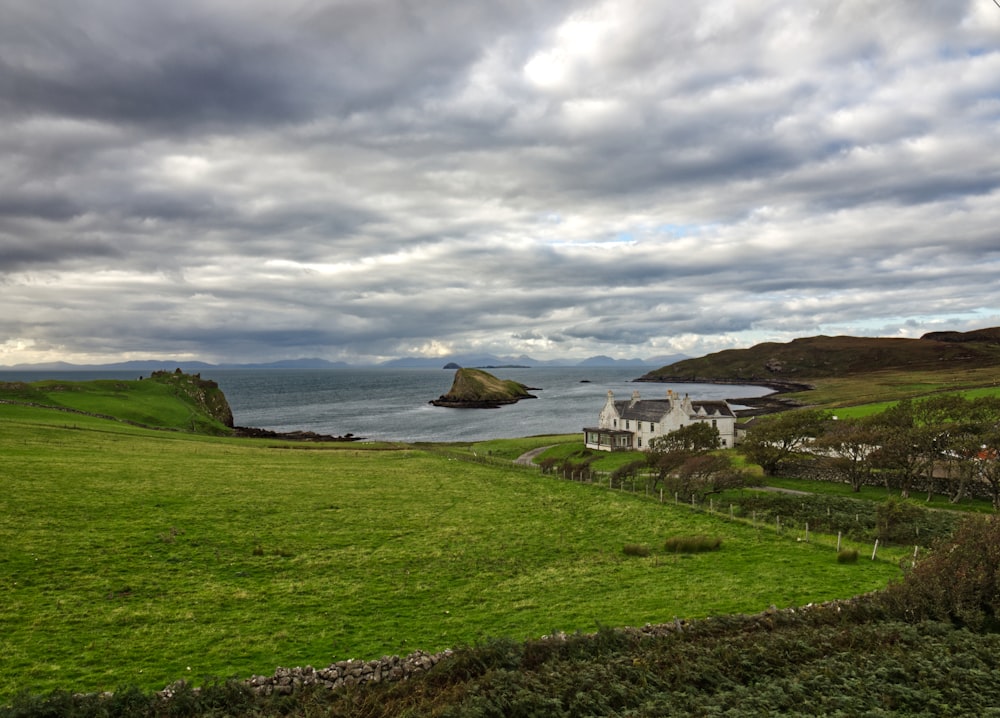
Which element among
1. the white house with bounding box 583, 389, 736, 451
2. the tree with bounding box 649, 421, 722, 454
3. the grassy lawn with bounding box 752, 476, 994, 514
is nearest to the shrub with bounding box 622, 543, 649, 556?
the grassy lawn with bounding box 752, 476, 994, 514

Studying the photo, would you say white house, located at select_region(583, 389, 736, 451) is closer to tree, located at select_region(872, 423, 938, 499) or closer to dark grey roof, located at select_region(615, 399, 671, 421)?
dark grey roof, located at select_region(615, 399, 671, 421)

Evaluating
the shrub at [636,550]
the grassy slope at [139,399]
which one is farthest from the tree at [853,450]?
the grassy slope at [139,399]

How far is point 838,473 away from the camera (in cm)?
5869

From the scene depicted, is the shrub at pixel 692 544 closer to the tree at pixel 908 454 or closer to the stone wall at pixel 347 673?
the stone wall at pixel 347 673

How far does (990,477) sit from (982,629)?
37187 millimetres

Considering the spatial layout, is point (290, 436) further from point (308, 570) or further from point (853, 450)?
point (853, 450)

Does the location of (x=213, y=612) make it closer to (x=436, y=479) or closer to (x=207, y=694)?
(x=207, y=694)

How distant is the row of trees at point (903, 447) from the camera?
48.3 meters

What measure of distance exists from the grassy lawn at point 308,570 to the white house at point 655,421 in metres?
41.4

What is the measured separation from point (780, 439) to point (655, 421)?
2371 cm

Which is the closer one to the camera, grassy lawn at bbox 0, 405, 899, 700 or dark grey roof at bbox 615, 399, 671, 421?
grassy lawn at bbox 0, 405, 899, 700

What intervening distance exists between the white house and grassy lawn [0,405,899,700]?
136 feet

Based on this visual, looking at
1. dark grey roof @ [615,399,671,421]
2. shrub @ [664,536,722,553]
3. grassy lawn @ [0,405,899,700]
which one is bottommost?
shrub @ [664,536,722,553]

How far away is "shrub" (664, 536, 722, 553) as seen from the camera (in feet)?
102
